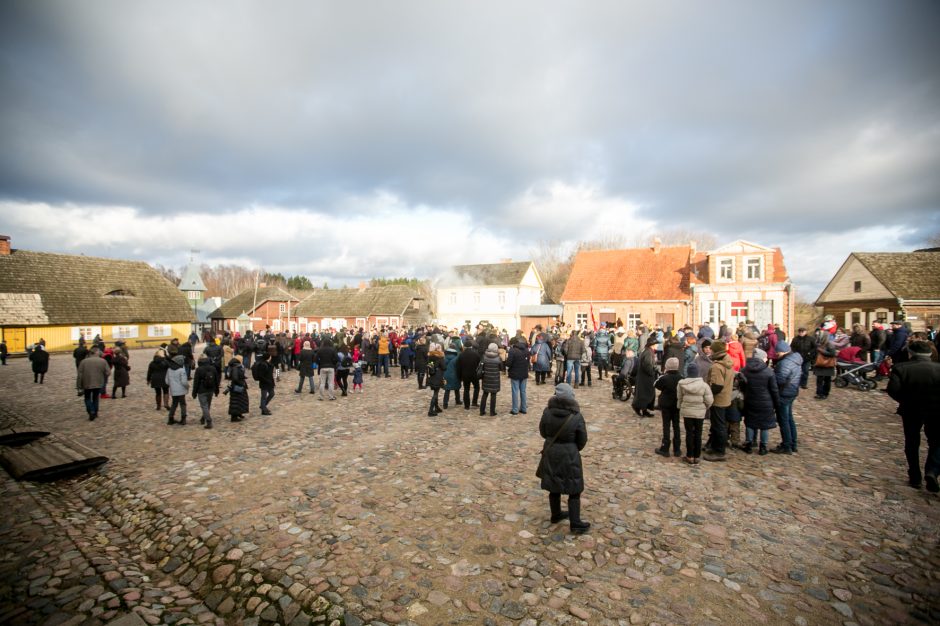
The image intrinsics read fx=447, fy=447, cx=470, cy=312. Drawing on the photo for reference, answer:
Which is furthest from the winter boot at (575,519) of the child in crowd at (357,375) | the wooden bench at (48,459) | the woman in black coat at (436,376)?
the child in crowd at (357,375)

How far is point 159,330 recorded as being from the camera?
42.9m

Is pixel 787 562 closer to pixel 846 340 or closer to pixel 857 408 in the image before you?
pixel 857 408

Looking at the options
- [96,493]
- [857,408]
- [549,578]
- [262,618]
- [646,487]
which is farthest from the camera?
[857,408]

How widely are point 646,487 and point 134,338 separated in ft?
159

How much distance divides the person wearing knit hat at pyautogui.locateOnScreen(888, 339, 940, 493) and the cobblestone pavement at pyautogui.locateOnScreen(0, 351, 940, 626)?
37 centimetres

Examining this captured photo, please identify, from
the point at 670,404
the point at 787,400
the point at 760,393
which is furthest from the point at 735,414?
the point at 670,404

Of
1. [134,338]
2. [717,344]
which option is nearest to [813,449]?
[717,344]

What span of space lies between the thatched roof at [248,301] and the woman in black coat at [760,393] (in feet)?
204

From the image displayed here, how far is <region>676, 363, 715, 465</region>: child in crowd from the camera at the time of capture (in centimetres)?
768

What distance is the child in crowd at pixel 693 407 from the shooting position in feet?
25.2

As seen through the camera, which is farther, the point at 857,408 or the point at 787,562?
the point at 857,408

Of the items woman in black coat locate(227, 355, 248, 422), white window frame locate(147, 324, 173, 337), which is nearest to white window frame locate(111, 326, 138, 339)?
white window frame locate(147, 324, 173, 337)

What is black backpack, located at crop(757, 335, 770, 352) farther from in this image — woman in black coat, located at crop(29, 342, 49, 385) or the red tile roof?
woman in black coat, located at crop(29, 342, 49, 385)

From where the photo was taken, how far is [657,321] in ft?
125
